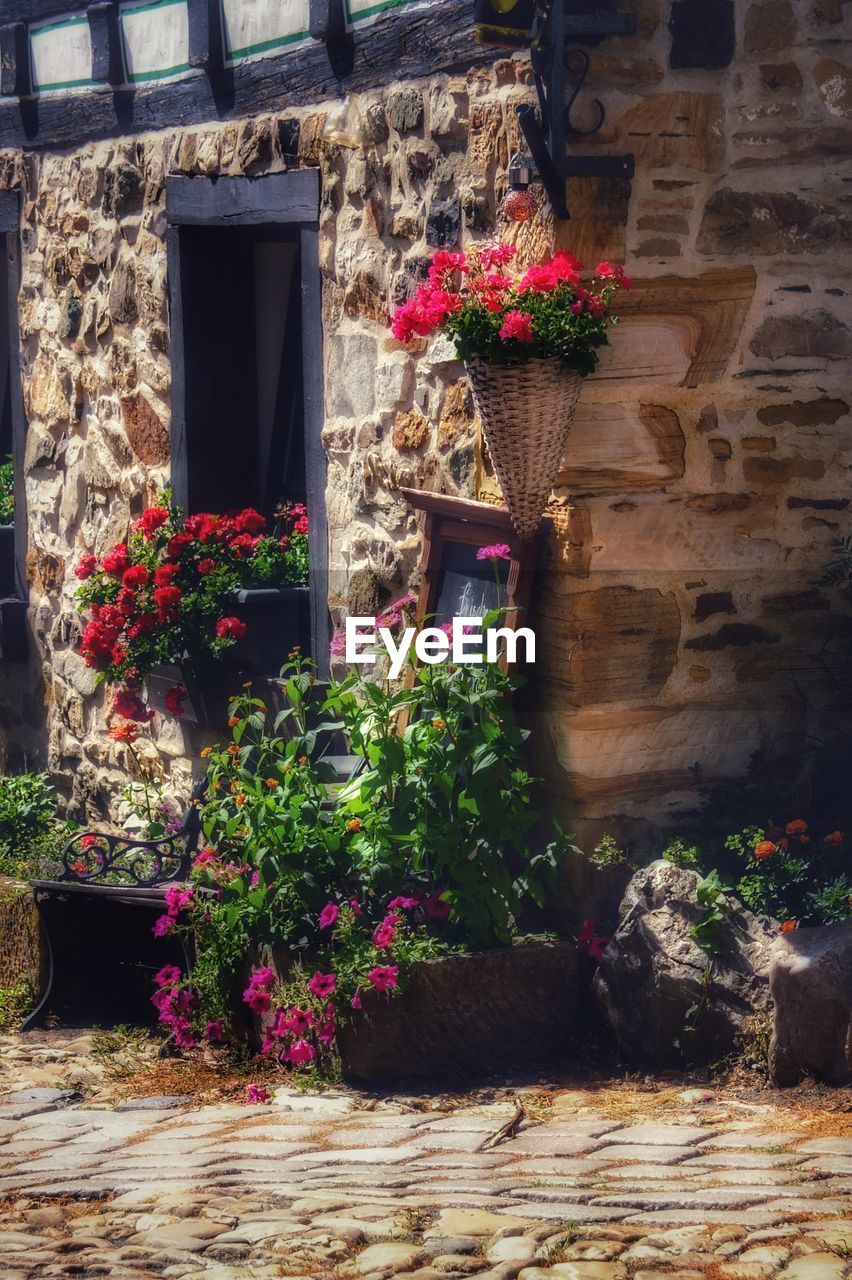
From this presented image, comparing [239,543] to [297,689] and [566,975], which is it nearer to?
[297,689]

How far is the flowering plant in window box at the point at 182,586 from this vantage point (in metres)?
6.50

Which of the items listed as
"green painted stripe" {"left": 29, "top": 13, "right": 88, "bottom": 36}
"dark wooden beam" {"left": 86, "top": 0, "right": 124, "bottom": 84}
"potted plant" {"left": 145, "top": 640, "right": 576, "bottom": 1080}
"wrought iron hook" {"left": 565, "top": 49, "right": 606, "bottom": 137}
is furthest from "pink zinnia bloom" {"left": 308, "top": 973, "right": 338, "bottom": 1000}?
"green painted stripe" {"left": 29, "top": 13, "right": 88, "bottom": 36}

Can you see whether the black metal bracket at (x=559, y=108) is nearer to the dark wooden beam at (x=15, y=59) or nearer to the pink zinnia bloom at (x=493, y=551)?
the pink zinnia bloom at (x=493, y=551)

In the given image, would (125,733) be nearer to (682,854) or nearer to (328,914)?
(328,914)

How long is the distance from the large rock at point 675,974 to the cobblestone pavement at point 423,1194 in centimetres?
24

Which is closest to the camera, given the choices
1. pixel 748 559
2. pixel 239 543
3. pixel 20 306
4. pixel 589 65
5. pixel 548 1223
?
pixel 548 1223

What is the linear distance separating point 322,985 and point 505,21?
108 inches

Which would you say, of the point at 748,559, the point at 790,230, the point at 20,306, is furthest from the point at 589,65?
the point at 20,306

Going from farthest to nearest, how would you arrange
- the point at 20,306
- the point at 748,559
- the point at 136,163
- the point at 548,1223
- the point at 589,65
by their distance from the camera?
the point at 20,306
the point at 136,163
the point at 748,559
the point at 589,65
the point at 548,1223

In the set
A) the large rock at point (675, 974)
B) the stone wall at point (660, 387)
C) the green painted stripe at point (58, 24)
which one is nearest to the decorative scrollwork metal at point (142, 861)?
the stone wall at point (660, 387)

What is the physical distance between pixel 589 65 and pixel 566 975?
2.63 m

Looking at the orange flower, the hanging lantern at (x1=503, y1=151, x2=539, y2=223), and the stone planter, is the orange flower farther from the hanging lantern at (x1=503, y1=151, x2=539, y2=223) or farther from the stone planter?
the hanging lantern at (x1=503, y1=151, x2=539, y2=223)

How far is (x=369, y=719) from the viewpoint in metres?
5.48

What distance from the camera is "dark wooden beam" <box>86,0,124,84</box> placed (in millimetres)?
7125
